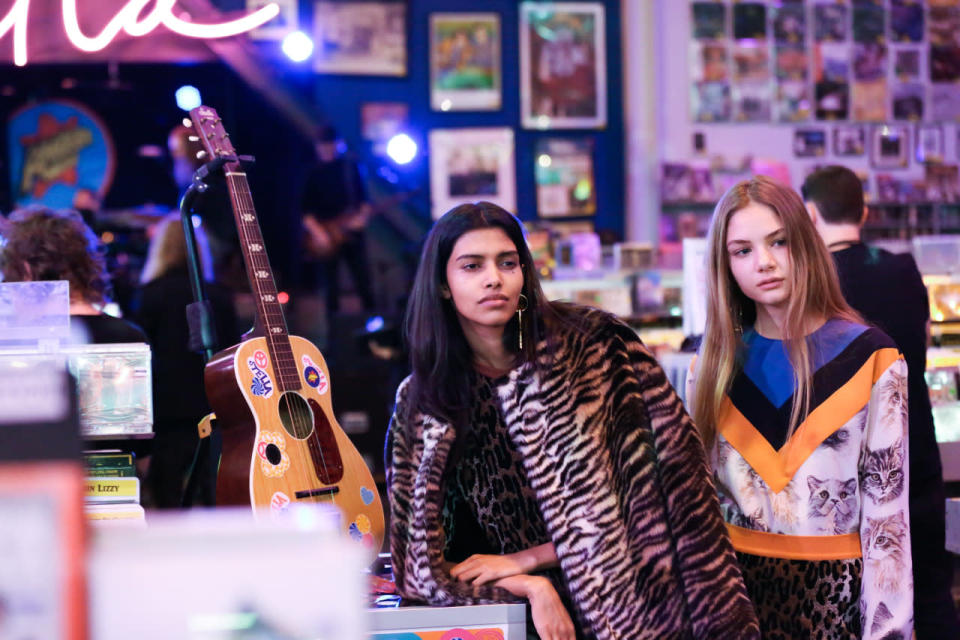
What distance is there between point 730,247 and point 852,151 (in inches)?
226

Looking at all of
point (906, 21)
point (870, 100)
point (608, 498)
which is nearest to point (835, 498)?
point (608, 498)

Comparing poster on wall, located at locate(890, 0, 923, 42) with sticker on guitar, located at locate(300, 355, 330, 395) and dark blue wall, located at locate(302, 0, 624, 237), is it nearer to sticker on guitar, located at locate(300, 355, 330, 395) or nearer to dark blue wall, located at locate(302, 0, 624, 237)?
dark blue wall, located at locate(302, 0, 624, 237)

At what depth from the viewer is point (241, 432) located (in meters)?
2.48

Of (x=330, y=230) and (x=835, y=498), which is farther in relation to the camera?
(x=330, y=230)

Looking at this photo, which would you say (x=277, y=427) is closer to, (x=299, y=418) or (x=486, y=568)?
(x=299, y=418)

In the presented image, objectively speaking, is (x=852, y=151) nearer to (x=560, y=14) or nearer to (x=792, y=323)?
(x=560, y=14)

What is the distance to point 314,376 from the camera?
2.63 metres

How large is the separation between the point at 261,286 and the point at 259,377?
0.91 ft

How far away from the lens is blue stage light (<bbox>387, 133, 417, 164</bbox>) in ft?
22.7

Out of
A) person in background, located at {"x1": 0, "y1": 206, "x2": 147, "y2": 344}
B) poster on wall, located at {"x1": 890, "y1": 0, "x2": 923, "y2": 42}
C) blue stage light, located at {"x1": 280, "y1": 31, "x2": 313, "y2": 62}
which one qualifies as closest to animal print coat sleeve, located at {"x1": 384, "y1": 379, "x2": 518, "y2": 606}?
person in background, located at {"x1": 0, "y1": 206, "x2": 147, "y2": 344}

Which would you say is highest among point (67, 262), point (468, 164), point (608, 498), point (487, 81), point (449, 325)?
point (487, 81)

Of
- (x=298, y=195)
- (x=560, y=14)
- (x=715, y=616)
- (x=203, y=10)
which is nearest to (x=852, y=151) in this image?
(x=560, y=14)

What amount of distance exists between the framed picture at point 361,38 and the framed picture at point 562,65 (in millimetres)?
859

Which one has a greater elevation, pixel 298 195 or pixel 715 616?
pixel 298 195
